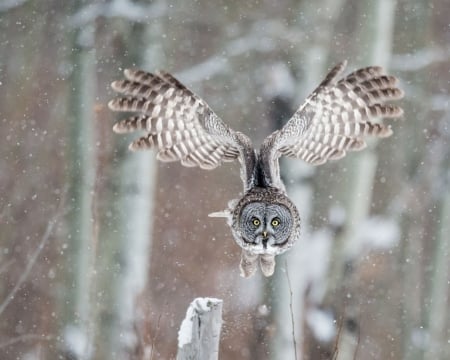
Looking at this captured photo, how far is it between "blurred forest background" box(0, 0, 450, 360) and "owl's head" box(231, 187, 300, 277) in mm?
979

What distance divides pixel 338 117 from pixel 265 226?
544mm

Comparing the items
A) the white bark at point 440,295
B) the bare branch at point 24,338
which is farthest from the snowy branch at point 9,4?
the white bark at point 440,295

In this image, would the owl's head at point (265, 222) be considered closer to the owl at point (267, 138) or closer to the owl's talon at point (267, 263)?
the owl at point (267, 138)

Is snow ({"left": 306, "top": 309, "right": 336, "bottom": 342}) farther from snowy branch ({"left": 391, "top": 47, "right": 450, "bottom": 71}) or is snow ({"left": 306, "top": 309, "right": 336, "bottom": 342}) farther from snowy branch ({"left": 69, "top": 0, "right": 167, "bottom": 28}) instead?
snowy branch ({"left": 69, "top": 0, "right": 167, "bottom": 28})

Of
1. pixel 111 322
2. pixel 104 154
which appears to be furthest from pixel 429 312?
pixel 104 154

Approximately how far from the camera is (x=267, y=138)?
2662 mm

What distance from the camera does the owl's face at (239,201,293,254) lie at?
2506mm

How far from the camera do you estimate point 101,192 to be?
364 cm

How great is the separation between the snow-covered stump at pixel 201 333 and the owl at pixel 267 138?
0.47 meters

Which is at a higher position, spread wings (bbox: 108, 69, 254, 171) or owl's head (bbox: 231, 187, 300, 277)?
spread wings (bbox: 108, 69, 254, 171)

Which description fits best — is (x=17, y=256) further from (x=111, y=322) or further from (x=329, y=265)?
(x=329, y=265)

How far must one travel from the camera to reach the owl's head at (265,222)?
2.51 meters

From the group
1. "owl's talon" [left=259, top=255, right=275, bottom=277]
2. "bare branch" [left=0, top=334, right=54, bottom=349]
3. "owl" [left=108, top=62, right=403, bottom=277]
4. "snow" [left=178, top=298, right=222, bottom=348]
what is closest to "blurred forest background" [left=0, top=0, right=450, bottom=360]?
"bare branch" [left=0, top=334, right=54, bottom=349]

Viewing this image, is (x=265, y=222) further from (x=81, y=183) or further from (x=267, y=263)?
(x=81, y=183)
